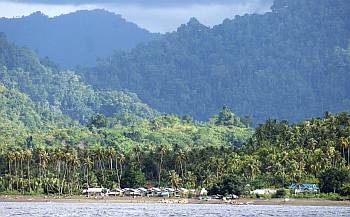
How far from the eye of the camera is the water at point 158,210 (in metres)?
122

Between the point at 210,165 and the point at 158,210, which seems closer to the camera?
the point at 158,210

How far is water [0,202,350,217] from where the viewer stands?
12212cm

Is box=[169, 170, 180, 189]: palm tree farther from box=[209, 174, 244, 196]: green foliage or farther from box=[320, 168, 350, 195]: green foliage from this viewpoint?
box=[320, 168, 350, 195]: green foliage

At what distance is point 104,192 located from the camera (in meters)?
171

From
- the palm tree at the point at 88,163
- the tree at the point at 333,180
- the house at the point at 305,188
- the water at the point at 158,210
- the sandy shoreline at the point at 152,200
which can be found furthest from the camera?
the palm tree at the point at 88,163

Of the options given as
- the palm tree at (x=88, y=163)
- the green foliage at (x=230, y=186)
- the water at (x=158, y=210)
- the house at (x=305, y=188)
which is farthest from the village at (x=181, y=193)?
the palm tree at (x=88, y=163)

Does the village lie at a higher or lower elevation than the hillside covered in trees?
lower

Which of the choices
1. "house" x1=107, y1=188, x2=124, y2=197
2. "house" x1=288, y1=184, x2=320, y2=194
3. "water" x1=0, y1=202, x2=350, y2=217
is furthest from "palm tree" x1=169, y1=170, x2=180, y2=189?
"house" x1=288, y1=184, x2=320, y2=194

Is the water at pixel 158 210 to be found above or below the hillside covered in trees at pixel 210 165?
below

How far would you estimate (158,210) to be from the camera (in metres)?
133

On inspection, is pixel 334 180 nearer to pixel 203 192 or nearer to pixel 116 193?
pixel 203 192

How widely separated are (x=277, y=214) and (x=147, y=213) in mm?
16401

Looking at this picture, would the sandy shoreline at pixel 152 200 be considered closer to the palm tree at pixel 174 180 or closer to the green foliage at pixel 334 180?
the green foliage at pixel 334 180

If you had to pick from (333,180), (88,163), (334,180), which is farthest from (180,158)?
(334,180)
